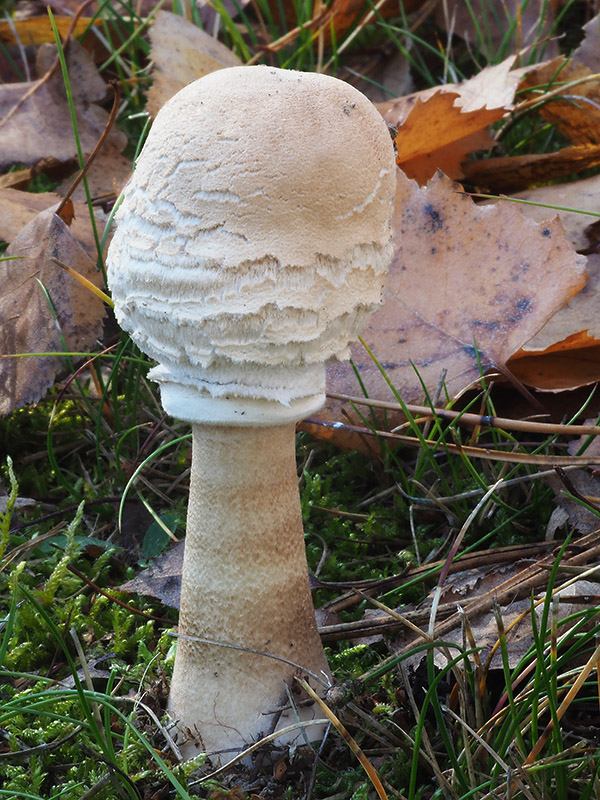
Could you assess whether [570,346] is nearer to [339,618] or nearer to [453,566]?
[453,566]

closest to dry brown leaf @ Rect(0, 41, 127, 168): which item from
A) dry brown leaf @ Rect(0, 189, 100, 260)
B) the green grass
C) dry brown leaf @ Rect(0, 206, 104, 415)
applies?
dry brown leaf @ Rect(0, 189, 100, 260)

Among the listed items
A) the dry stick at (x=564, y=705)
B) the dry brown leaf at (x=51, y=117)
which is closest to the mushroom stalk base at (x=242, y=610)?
the dry stick at (x=564, y=705)

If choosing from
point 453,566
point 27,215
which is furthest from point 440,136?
point 453,566

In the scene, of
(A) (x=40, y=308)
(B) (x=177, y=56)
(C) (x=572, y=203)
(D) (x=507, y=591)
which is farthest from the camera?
(B) (x=177, y=56)

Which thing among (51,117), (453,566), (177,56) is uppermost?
(177,56)

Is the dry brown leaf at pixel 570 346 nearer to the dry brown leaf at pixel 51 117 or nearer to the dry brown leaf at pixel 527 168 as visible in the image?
the dry brown leaf at pixel 527 168
